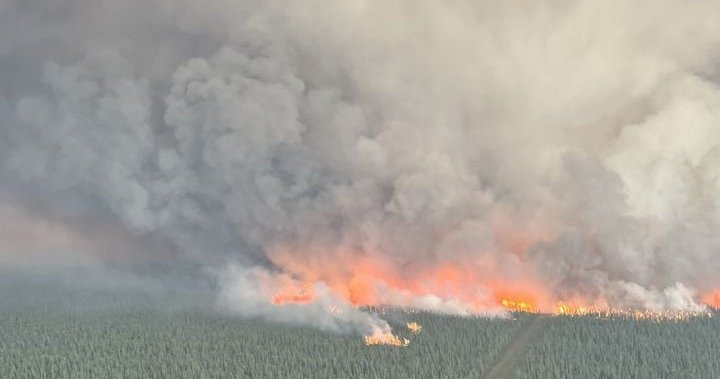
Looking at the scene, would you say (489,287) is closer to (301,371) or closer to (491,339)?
(491,339)

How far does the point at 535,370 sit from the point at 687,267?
9381cm

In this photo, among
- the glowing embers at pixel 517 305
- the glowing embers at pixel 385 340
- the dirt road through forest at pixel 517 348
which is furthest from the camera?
the glowing embers at pixel 517 305

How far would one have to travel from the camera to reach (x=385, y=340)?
461 ft

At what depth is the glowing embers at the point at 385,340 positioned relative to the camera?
455ft

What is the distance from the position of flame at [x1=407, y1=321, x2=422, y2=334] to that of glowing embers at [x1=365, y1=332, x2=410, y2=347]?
7.02 m

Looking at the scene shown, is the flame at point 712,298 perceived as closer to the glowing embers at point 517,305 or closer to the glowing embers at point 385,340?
the glowing embers at point 517,305

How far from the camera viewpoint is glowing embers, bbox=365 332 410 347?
455 feet

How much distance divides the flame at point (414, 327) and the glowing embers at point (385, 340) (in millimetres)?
7022

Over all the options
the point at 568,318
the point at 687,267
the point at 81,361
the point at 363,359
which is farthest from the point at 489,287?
the point at 81,361

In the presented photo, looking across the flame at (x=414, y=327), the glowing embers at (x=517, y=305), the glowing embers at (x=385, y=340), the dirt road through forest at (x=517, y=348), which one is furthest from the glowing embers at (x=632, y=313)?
the glowing embers at (x=385, y=340)

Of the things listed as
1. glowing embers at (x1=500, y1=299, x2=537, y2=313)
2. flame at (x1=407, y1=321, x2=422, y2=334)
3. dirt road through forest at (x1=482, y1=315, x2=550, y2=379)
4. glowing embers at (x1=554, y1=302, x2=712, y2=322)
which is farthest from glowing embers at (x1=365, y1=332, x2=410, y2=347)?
glowing embers at (x1=554, y1=302, x2=712, y2=322)

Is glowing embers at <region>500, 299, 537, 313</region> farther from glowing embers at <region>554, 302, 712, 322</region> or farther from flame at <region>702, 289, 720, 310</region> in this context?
flame at <region>702, 289, 720, 310</region>

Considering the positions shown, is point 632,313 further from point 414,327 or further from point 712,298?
point 414,327

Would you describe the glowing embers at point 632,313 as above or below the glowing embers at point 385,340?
above
